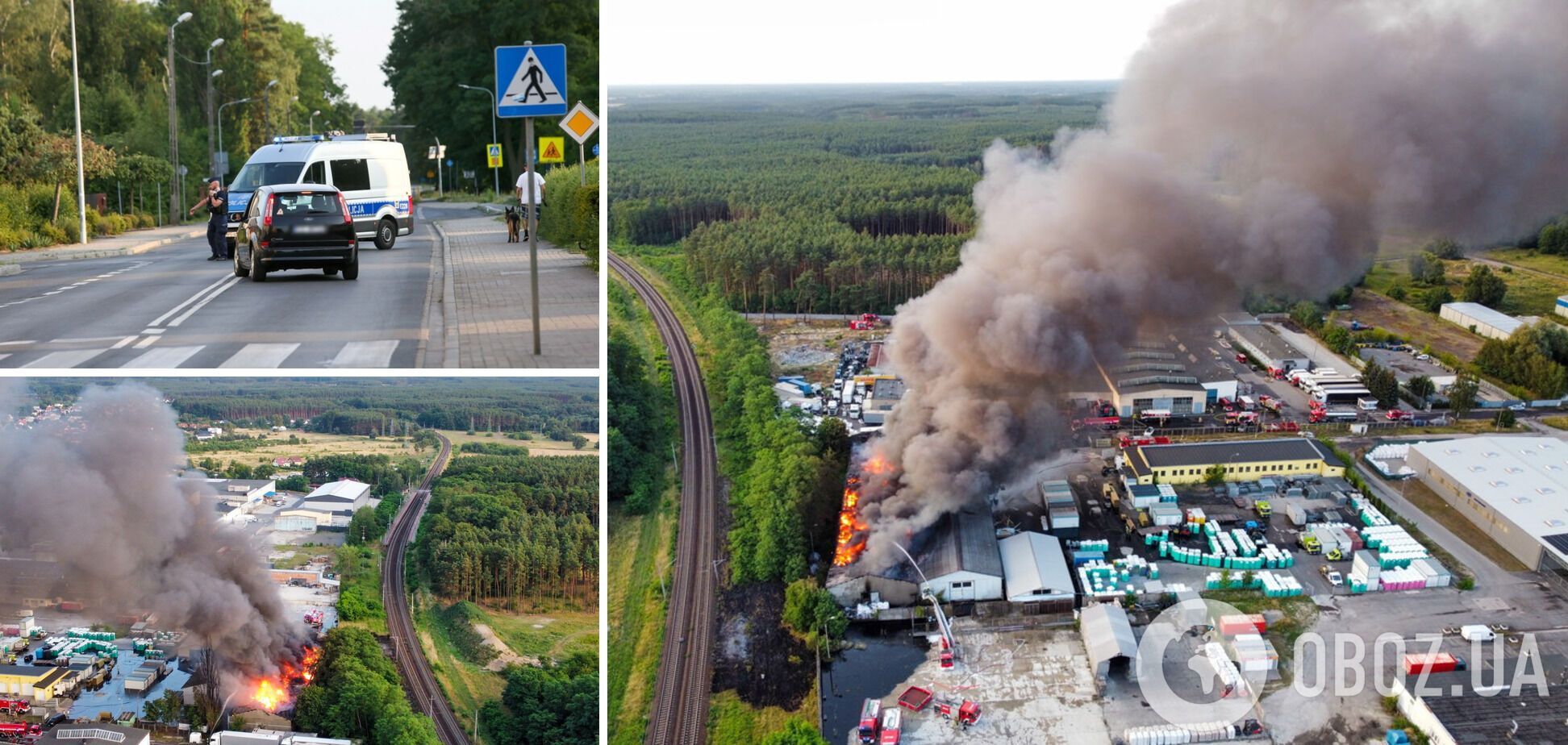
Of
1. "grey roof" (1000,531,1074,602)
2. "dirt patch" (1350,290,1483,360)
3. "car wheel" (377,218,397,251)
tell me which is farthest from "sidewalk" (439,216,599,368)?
"dirt patch" (1350,290,1483,360)

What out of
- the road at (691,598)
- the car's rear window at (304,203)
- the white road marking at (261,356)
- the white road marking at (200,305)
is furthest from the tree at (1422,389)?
the white road marking at (261,356)

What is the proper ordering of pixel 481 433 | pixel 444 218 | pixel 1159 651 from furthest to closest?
pixel 444 218
pixel 1159 651
pixel 481 433

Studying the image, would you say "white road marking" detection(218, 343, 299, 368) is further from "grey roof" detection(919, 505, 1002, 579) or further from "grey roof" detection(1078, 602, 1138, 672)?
Answer: "grey roof" detection(1078, 602, 1138, 672)

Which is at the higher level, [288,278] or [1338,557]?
[288,278]

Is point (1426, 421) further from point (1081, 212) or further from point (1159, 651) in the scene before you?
point (1159, 651)

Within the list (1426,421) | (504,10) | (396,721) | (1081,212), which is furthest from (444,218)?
(1426,421)

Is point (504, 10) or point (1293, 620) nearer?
point (1293, 620)

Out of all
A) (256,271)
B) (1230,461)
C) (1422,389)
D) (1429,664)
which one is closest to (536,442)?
(256,271)
